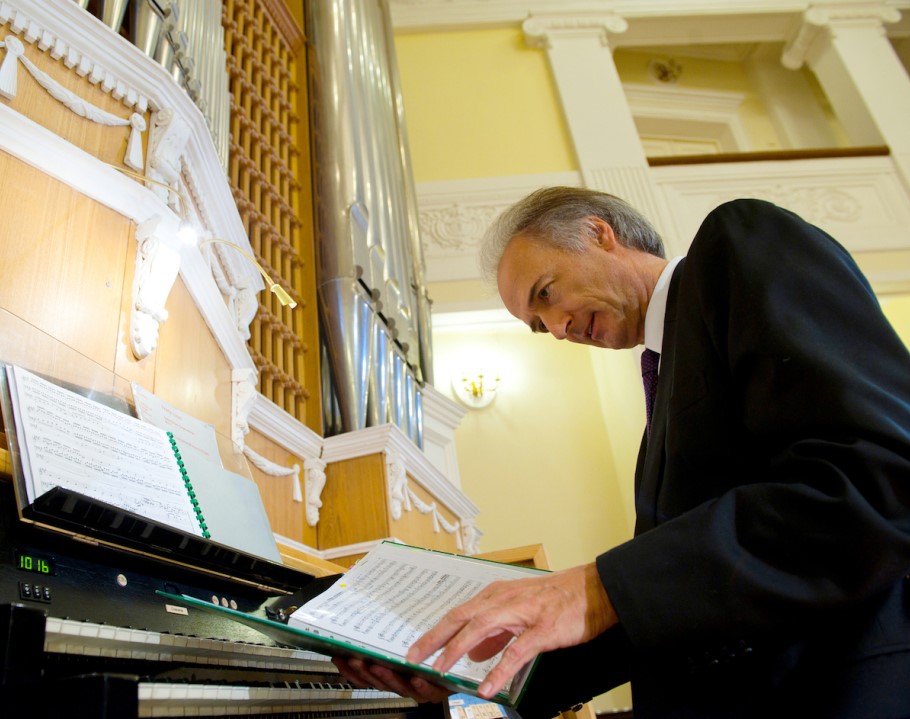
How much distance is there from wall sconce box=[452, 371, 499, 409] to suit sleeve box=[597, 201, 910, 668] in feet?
14.8

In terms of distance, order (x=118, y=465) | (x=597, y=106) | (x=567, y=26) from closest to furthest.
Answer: (x=118, y=465), (x=597, y=106), (x=567, y=26)

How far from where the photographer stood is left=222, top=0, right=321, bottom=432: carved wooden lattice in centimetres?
293

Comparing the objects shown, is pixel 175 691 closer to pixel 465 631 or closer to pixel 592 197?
pixel 465 631

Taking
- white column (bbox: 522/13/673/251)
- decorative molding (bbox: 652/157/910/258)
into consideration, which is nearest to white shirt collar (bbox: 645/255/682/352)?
white column (bbox: 522/13/673/251)

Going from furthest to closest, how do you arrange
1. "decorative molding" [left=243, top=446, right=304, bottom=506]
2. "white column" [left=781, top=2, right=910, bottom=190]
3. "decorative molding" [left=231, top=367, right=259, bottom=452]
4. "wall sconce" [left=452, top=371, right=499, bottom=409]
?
"white column" [left=781, top=2, right=910, bottom=190], "wall sconce" [left=452, top=371, right=499, bottom=409], "decorative molding" [left=243, top=446, right=304, bottom=506], "decorative molding" [left=231, top=367, right=259, bottom=452]

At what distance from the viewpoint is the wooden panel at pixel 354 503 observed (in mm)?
2770

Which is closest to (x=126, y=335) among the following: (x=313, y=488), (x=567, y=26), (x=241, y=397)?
(x=241, y=397)

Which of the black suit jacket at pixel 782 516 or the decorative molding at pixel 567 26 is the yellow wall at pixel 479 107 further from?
the black suit jacket at pixel 782 516

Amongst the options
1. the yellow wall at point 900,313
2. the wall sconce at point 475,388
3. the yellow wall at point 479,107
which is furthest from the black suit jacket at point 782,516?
the yellow wall at point 900,313

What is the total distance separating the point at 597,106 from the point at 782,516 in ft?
17.8

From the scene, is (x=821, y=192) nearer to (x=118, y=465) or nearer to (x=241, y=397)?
(x=241, y=397)

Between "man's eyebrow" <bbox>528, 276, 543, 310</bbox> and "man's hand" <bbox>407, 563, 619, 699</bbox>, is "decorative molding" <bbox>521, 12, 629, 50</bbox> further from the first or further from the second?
"man's hand" <bbox>407, 563, 619, 699</bbox>

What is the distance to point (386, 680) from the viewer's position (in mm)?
1047

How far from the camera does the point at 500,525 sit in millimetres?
5168
